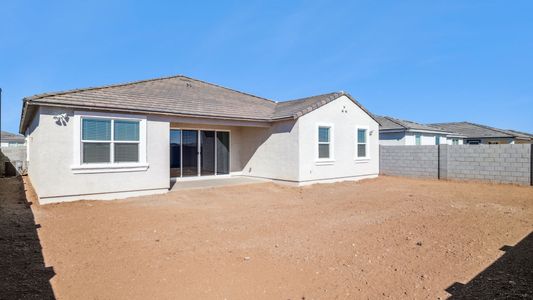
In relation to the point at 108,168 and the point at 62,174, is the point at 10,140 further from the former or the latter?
the point at 108,168

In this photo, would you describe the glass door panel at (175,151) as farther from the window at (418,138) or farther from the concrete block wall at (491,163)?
the window at (418,138)

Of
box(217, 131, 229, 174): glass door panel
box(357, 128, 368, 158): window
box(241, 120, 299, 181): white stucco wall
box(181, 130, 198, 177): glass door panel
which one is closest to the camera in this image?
box(241, 120, 299, 181): white stucco wall

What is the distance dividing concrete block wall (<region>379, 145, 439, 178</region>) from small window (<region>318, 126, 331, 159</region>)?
6.00 meters

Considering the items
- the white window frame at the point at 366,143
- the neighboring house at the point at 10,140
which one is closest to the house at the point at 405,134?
the white window frame at the point at 366,143

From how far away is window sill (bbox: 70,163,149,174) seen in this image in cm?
915

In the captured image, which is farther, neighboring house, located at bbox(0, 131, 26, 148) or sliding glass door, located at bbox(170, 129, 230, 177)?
neighboring house, located at bbox(0, 131, 26, 148)

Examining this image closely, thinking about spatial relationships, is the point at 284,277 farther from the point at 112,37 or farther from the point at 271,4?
the point at 112,37

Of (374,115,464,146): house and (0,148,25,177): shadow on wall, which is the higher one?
(374,115,464,146): house

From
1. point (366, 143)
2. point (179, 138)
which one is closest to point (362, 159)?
point (366, 143)

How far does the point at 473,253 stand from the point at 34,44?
17.7 m

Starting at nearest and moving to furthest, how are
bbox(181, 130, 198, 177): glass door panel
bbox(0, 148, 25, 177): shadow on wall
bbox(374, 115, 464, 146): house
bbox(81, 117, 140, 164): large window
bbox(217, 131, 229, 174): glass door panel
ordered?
bbox(81, 117, 140, 164): large window
bbox(181, 130, 198, 177): glass door panel
bbox(217, 131, 229, 174): glass door panel
bbox(0, 148, 25, 177): shadow on wall
bbox(374, 115, 464, 146): house

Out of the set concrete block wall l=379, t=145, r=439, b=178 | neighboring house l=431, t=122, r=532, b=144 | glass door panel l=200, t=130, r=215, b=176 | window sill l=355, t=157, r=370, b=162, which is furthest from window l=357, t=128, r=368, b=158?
neighboring house l=431, t=122, r=532, b=144

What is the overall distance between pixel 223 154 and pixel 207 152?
870mm

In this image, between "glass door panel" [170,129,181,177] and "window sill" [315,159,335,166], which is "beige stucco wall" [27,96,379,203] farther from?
"glass door panel" [170,129,181,177]
